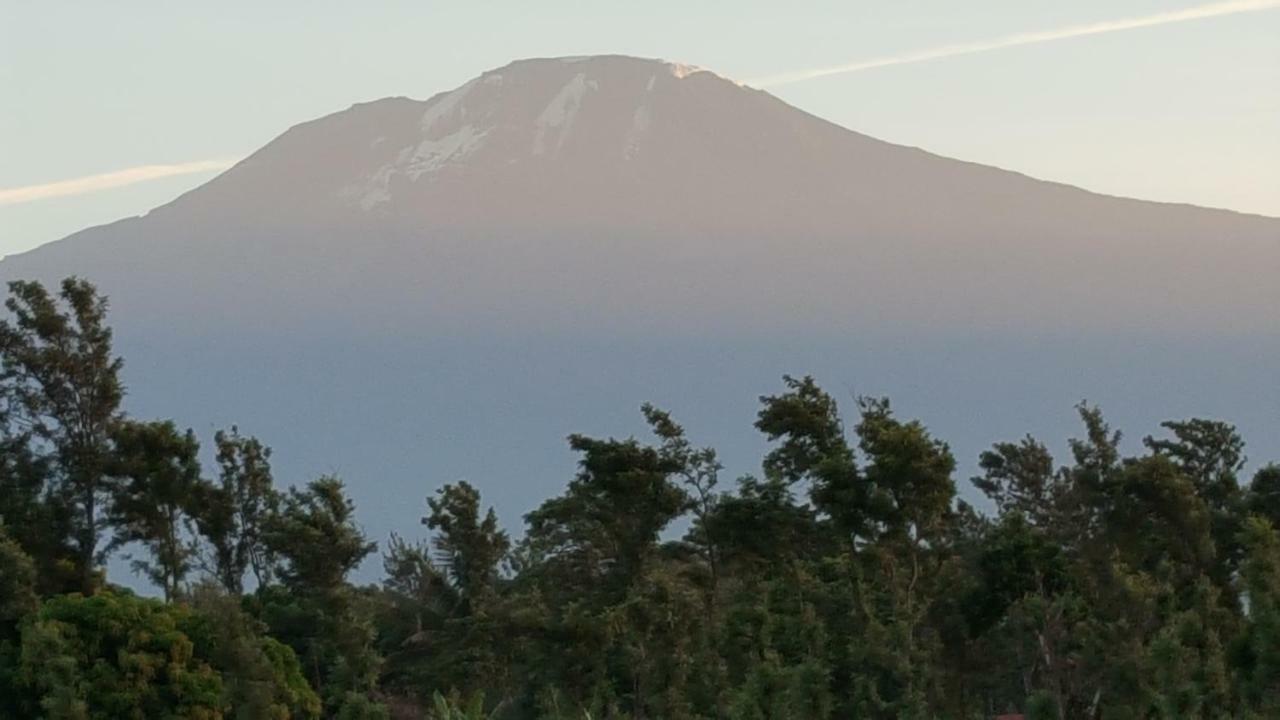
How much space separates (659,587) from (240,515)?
37.6ft

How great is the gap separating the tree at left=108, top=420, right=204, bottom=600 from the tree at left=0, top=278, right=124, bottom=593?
62cm

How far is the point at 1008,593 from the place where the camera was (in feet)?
94.8

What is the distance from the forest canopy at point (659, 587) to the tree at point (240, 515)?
4.5 inches

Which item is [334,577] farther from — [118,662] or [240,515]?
[240,515]

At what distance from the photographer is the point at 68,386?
127ft

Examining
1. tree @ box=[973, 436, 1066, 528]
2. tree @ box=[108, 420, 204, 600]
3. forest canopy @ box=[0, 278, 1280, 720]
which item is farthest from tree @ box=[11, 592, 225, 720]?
tree @ box=[973, 436, 1066, 528]

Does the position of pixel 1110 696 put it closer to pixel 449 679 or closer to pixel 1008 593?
pixel 1008 593

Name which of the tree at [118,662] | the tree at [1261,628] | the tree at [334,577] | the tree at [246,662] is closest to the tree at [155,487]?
the tree at [246,662]

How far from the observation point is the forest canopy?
91.6 feet

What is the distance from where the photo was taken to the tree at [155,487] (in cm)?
3675

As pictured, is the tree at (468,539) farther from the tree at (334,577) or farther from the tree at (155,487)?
the tree at (155,487)

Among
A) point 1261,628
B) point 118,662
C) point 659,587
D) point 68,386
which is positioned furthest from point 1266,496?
point 68,386

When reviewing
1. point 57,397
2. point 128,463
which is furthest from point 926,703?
point 57,397

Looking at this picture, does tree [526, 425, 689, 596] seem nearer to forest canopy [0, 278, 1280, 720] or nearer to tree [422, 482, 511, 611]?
forest canopy [0, 278, 1280, 720]
